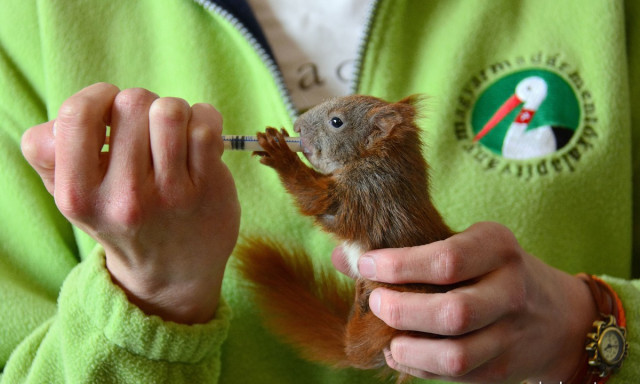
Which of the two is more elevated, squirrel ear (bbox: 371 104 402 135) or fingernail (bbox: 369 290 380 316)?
squirrel ear (bbox: 371 104 402 135)

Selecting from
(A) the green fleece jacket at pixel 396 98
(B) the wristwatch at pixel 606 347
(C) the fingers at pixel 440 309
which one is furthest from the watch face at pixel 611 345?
(C) the fingers at pixel 440 309

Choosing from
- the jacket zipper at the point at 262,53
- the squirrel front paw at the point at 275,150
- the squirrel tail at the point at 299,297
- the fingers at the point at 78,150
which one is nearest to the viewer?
the fingers at the point at 78,150

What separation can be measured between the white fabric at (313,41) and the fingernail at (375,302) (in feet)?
1.34

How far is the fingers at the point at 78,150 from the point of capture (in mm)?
556

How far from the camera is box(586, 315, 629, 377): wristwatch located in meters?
0.78

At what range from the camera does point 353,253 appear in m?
0.71

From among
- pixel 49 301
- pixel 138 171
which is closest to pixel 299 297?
pixel 138 171

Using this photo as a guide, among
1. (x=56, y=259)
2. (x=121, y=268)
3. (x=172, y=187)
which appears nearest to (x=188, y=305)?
(x=121, y=268)

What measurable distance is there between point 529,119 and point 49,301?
83cm

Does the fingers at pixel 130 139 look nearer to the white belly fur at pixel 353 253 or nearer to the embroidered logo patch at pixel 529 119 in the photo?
the white belly fur at pixel 353 253

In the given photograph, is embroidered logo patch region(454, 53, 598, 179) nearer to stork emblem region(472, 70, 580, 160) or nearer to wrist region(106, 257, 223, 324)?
stork emblem region(472, 70, 580, 160)

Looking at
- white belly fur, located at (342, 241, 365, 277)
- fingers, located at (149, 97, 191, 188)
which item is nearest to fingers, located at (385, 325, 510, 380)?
white belly fur, located at (342, 241, 365, 277)

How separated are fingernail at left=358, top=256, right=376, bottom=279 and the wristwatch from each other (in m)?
0.37

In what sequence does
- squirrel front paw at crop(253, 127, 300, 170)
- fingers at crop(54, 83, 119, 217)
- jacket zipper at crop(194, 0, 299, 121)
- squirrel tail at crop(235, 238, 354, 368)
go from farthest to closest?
jacket zipper at crop(194, 0, 299, 121)
squirrel tail at crop(235, 238, 354, 368)
squirrel front paw at crop(253, 127, 300, 170)
fingers at crop(54, 83, 119, 217)
